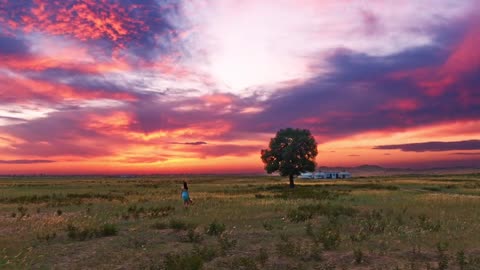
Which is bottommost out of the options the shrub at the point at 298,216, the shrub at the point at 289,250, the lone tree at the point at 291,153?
the shrub at the point at 289,250

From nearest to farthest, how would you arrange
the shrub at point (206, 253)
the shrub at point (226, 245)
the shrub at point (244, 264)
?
the shrub at point (244, 264) → the shrub at point (206, 253) → the shrub at point (226, 245)

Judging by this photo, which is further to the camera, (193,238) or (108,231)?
(108,231)

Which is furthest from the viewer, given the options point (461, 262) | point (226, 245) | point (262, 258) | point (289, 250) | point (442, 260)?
point (226, 245)

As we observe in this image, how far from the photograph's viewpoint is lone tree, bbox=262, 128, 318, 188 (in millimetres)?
78312

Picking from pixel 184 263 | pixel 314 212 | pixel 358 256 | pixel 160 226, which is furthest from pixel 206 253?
pixel 314 212

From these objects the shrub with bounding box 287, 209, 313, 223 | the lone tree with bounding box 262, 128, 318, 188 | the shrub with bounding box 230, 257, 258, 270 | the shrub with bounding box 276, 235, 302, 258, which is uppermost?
the lone tree with bounding box 262, 128, 318, 188

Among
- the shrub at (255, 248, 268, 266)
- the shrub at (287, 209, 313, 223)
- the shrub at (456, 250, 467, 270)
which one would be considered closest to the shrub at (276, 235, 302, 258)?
the shrub at (255, 248, 268, 266)

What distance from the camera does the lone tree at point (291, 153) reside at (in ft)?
257

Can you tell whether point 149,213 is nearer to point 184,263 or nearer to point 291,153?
point 184,263

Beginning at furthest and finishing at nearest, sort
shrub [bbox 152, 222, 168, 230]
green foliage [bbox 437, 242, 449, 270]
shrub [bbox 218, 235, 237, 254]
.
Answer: shrub [bbox 152, 222, 168, 230]
shrub [bbox 218, 235, 237, 254]
green foliage [bbox 437, 242, 449, 270]

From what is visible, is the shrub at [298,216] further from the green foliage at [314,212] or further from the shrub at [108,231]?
the shrub at [108,231]

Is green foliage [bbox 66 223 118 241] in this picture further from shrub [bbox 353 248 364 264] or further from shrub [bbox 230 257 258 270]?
shrub [bbox 353 248 364 264]

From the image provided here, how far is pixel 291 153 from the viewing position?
3081 inches

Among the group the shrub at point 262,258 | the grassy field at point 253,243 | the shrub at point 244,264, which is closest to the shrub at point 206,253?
the grassy field at point 253,243
